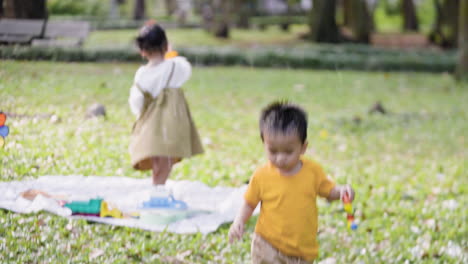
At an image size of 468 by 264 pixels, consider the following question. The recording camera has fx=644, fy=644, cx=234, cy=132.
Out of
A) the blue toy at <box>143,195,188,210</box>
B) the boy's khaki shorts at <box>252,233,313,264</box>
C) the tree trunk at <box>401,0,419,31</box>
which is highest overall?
the boy's khaki shorts at <box>252,233,313,264</box>

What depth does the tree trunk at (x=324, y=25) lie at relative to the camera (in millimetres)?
20573

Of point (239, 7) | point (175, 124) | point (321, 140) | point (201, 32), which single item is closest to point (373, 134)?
point (321, 140)

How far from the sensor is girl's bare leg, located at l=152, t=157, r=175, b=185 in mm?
4762

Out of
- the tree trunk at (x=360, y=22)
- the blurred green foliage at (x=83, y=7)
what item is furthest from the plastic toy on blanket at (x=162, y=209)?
the tree trunk at (x=360, y=22)

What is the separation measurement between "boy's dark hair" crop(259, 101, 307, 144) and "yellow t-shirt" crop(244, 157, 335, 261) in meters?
0.19

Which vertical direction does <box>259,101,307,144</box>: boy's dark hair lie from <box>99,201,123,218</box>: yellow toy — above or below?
above

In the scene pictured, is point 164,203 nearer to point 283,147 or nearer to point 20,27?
point 20,27

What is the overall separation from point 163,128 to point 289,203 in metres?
1.92

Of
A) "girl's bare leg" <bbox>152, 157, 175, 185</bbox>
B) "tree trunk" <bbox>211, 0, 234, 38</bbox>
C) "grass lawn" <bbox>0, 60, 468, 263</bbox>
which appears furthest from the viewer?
"tree trunk" <bbox>211, 0, 234, 38</bbox>

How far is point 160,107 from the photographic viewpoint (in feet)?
14.9

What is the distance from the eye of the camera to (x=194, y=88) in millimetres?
10797

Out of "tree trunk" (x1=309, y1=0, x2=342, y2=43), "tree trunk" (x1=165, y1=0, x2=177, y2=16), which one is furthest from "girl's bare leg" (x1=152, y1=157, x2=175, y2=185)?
"tree trunk" (x1=165, y1=0, x2=177, y2=16)

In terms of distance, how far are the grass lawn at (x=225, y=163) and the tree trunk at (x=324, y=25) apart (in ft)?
34.6

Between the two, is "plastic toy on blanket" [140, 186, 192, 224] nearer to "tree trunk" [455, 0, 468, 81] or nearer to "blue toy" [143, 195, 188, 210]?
"blue toy" [143, 195, 188, 210]
